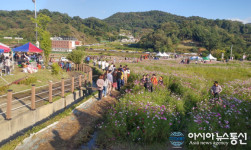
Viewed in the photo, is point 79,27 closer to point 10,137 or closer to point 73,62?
point 73,62

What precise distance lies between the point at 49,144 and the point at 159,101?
507cm

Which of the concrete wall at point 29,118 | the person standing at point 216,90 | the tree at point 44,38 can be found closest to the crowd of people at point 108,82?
the concrete wall at point 29,118

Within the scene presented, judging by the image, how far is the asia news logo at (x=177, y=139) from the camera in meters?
6.27

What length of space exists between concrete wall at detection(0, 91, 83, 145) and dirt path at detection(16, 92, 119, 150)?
1.03 meters

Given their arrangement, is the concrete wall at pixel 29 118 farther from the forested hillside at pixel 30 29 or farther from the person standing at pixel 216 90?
the forested hillside at pixel 30 29

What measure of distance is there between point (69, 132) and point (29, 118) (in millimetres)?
1953

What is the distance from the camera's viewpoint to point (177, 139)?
6539 millimetres

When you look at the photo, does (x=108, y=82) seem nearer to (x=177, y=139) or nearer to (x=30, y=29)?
(x=177, y=139)

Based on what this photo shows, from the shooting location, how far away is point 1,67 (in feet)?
53.1

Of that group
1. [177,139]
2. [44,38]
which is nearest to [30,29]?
[44,38]

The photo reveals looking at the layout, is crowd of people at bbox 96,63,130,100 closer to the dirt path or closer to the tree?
the dirt path

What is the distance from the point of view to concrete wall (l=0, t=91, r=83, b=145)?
6.71 meters

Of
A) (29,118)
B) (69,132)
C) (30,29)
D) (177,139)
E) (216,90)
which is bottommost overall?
(69,132)

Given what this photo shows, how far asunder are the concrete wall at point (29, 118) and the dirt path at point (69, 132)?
103 cm
